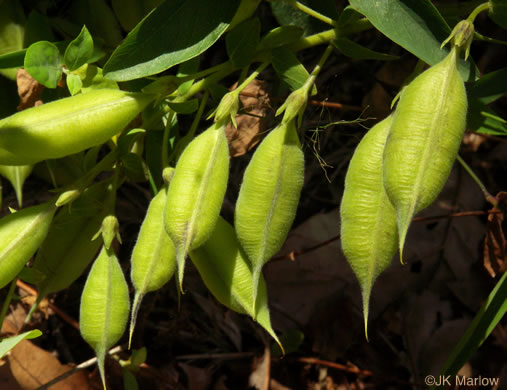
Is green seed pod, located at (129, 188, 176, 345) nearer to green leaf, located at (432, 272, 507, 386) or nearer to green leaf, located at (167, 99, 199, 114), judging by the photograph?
green leaf, located at (167, 99, 199, 114)

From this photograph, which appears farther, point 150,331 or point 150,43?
point 150,331

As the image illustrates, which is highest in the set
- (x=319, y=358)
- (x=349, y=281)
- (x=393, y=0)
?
(x=393, y=0)

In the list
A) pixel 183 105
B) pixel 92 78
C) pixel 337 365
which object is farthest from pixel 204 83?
pixel 337 365

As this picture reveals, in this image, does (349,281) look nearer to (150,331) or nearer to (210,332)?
(210,332)

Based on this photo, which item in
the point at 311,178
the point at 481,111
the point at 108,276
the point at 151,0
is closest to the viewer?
the point at 108,276

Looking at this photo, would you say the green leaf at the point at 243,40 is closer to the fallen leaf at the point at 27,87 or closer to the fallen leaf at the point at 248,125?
the fallen leaf at the point at 248,125

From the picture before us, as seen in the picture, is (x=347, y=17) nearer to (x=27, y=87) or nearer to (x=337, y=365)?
(x=27, y=87)

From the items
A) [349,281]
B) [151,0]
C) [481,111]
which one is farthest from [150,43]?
[349,281]
